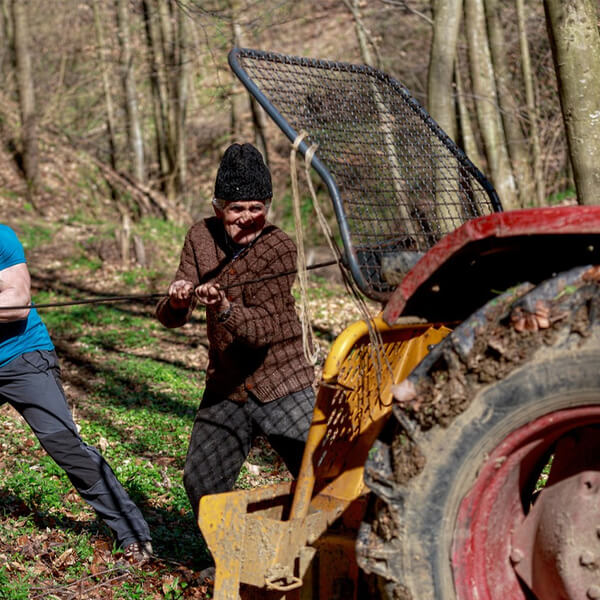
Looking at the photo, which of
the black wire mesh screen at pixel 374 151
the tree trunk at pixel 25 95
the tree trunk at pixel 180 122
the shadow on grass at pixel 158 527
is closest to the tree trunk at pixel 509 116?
the tree trunk at pixel 180 122

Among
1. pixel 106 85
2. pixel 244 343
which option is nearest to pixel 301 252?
pixel 244 343

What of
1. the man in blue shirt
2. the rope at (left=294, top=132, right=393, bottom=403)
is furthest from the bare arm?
the rope at (left=294, top=132, right=393, bottom=403)

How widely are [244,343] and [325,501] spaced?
2.78 feet

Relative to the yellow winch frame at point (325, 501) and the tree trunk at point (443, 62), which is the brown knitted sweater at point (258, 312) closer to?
the yellow winch frame at point (325, 501)

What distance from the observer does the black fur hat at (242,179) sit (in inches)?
138

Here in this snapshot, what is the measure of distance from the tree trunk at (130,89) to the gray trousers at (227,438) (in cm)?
1622

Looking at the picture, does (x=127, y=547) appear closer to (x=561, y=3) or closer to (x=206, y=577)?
(x=206, y=577)

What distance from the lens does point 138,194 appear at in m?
18.7

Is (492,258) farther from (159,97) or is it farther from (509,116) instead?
(159,97)

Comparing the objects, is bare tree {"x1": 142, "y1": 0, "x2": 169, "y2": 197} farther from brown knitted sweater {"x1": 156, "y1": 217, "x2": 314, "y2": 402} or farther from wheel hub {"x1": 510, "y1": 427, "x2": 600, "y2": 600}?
wheel hub {"x1": 510, "y1": 427, "x2": 600, "y2": 600}

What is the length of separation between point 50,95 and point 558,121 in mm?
13100

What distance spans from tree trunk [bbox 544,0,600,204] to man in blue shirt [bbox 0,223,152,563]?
108 inches

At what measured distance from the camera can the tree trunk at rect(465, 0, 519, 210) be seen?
12172mm

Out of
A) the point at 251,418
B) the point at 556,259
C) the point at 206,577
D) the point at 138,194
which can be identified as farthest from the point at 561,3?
the point at 138,194
